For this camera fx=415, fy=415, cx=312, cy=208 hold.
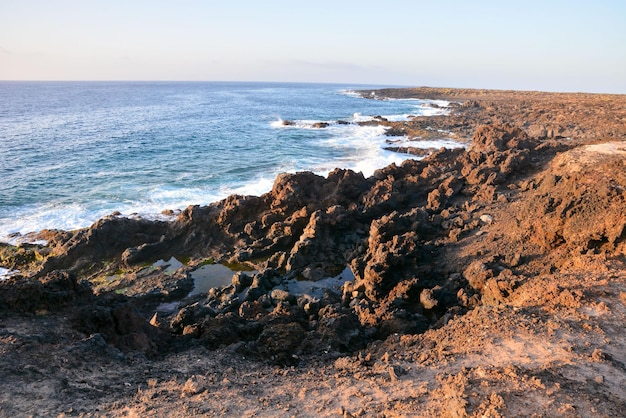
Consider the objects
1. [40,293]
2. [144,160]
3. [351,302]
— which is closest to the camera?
[40,293]

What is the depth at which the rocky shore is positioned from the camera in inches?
283

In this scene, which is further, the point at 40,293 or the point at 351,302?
the point at 351,302

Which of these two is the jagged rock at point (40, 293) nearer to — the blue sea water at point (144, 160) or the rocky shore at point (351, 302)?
the rocky shore at point (351, 302)

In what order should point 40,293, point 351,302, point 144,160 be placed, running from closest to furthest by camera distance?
point 40,293
point 351,302
point 144,160

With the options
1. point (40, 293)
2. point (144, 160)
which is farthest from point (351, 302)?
point (144, 160)

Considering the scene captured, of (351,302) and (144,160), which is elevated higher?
(144,160)

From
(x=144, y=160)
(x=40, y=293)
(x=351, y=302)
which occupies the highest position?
(x=40, y=293)

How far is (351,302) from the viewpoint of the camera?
13648 millimetres

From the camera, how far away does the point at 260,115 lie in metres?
77.3

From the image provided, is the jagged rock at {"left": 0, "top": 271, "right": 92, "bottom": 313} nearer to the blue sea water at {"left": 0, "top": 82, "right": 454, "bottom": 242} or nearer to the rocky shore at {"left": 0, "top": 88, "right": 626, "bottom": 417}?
the rocky shore at {"left": 0, "top": 88, "right": 626, "bottom": 417}

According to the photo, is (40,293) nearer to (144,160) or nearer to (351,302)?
(351,302)

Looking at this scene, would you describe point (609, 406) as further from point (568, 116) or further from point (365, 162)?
point (568, 116)

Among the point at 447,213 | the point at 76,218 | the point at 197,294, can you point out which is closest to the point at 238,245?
the point at 197,294

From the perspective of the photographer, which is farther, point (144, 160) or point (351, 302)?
point (144, 160)
